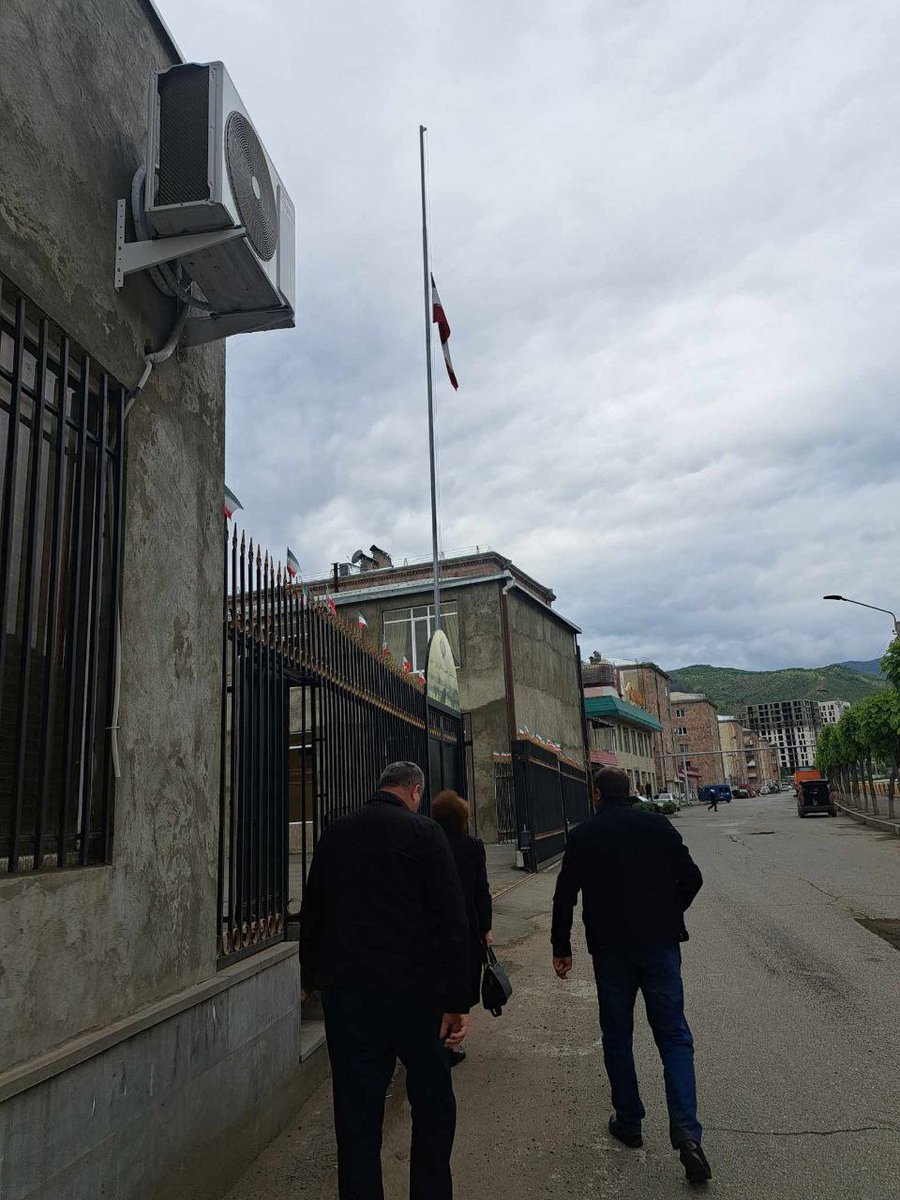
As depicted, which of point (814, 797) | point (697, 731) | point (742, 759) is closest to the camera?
point (814, 797)

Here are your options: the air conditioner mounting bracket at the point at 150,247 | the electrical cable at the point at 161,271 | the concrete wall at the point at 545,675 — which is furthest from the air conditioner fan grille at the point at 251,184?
the concrete wall at the point at 545,675

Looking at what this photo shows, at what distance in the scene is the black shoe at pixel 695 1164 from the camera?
3.74 meters

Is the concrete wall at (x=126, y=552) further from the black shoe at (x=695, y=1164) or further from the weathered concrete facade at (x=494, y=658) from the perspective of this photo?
the weathered concrete facade at (x=494, y=658)

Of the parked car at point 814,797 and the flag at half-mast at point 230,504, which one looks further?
the parked car at point 814,797

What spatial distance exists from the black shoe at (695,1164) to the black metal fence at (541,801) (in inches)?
424

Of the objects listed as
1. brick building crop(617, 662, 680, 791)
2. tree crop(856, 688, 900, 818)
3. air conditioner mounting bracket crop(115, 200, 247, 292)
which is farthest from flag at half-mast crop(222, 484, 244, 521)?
brick building crop(617, 662, 680, 791)

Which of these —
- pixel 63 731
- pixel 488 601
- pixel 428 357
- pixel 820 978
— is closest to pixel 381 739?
pixel 820 978

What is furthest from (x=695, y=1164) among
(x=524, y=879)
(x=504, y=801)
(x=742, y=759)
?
(x=742, y=759)

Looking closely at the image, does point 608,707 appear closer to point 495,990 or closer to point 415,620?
point 415,620

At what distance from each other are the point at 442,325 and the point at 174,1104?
14.4 metres

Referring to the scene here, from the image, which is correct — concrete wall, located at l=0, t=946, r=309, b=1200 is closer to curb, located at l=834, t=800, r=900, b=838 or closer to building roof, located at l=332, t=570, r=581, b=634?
building roof, located at l=332, t=570, r=581, b=634

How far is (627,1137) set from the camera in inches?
165

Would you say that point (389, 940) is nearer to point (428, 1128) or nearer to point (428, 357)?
point (428, 1128)

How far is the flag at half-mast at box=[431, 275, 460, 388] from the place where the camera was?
52.4ft
